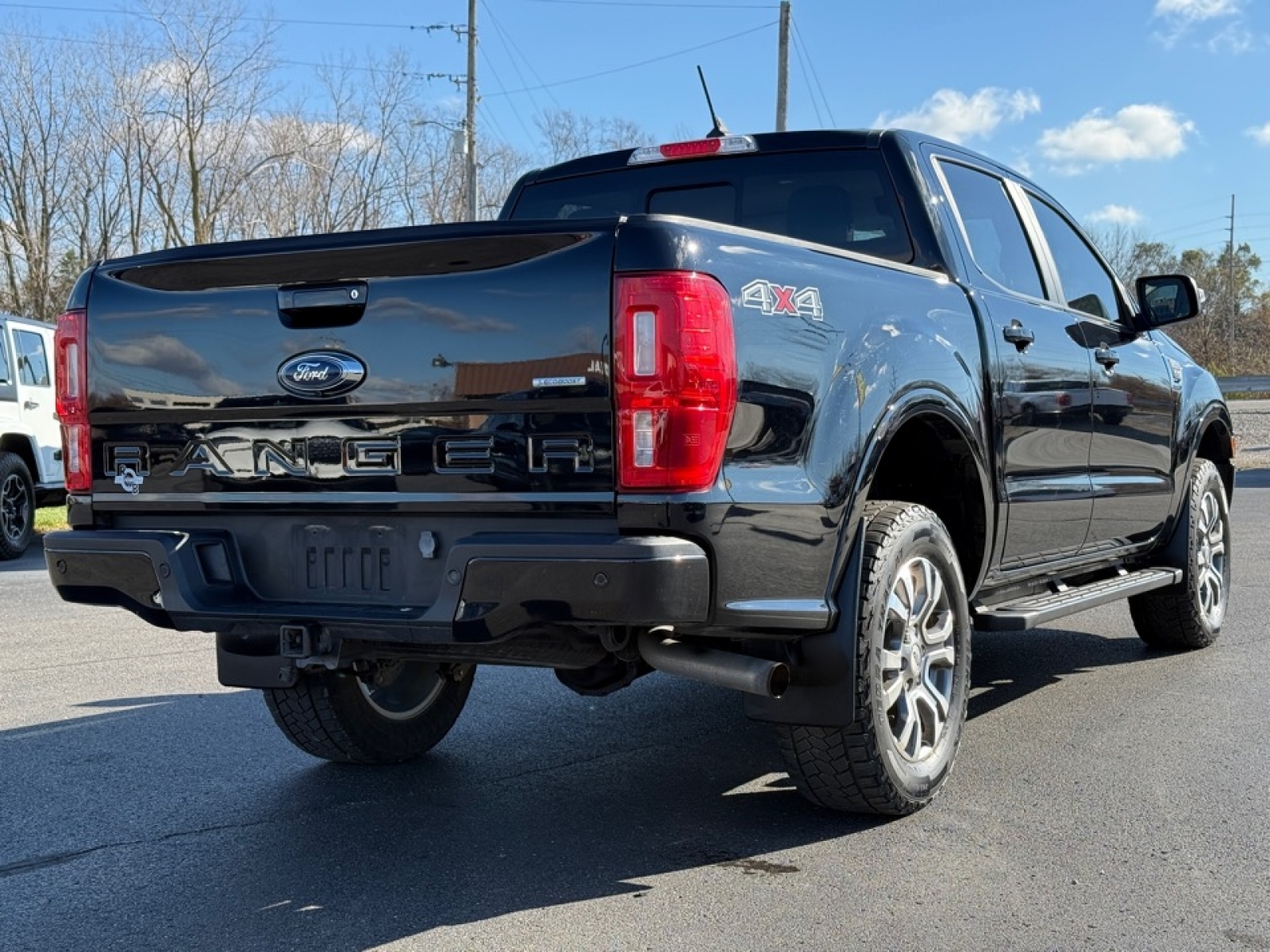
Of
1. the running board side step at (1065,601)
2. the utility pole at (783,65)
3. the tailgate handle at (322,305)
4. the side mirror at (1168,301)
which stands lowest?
the running board side step at (1065,601)

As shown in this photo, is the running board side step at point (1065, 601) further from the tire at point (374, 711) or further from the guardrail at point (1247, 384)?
the guardrail at point (1247, 384)

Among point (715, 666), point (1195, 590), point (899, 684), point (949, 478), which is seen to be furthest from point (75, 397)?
point (1195, 590)

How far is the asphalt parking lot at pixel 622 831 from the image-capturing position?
3.19 m

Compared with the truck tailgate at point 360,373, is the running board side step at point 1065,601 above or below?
below

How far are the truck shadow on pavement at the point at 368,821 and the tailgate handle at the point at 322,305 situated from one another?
56.6 inches

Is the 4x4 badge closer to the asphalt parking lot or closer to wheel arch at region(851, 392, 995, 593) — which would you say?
wheel arch at region(851, 392, 995, 593)

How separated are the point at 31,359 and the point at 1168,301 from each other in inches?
395


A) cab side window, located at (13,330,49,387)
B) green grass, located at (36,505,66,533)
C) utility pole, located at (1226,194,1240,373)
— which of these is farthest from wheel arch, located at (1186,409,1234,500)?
utility pole, located at (1226,194,1240,373)

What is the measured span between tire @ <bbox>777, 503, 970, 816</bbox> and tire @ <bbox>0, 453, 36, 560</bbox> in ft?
31.2

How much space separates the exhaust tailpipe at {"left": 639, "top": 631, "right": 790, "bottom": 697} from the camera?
337 centimetres

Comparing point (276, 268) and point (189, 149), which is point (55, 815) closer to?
point (276, 268)

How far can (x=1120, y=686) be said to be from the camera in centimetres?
580

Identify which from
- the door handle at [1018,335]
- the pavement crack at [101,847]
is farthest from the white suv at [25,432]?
the door handle at [1018,335]

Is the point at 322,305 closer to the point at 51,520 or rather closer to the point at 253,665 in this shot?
the point at 253,665
